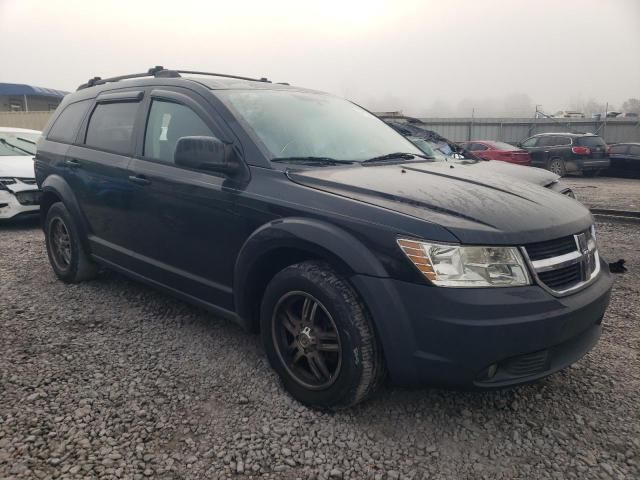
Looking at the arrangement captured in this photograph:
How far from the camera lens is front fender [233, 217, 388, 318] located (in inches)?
90.1

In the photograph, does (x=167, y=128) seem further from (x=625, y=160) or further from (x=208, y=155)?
(x=625, y=160)

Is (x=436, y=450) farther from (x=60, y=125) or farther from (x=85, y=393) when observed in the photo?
(x=60, y=125)

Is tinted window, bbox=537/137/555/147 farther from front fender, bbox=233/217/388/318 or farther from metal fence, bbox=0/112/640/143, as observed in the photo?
front fender, bbox=233/217/388/318

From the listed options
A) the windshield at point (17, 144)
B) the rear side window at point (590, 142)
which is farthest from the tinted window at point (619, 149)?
the windshield at point (17, 144)

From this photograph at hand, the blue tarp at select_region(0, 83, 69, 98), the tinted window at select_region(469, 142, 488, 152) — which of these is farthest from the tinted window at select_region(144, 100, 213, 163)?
the blue tarp at select_region(0, 83, 69, 98)

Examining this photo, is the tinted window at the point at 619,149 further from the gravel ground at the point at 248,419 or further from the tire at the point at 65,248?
the tire at the point at 65,248

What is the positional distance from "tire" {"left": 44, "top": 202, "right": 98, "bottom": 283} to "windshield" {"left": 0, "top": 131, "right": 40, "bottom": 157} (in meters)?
3.68

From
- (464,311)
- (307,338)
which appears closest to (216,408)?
(307,338)

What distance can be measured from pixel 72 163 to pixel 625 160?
16.6 m

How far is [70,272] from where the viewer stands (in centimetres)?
446

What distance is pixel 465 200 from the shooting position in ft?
8.04

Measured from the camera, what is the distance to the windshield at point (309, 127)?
3021mm

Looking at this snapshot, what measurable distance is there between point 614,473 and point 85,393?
103 inches

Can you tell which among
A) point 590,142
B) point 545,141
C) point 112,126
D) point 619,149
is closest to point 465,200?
point 112,126
